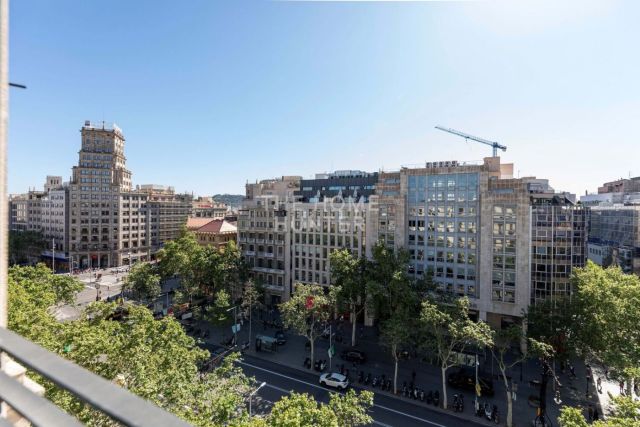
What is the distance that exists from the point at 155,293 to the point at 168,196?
2954 inches

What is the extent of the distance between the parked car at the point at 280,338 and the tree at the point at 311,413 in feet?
86.6

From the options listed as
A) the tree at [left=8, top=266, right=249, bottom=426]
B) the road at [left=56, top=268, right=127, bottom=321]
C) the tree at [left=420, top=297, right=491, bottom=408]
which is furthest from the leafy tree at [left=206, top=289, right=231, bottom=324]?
the road at [left=56, top=268, right=127, bottom=321]

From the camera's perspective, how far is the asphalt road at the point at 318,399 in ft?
96.0

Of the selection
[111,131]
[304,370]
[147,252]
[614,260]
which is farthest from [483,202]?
[111,131]

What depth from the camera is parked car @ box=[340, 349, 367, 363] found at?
40.3m

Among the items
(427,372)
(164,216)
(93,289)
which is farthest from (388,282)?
(164,216)

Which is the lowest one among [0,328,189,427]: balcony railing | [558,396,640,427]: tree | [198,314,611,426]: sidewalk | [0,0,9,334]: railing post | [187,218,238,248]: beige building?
[198,314,611,426]: sidewalk

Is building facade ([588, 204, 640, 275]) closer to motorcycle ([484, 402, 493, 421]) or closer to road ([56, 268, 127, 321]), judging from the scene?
motorcycle ([484, 402, 493, 421])

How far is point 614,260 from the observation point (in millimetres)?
69000

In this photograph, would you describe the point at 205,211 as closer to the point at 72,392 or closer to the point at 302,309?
the point at 302,309

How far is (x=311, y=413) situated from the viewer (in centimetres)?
1560

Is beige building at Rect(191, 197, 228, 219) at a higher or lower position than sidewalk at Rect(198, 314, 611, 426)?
higher

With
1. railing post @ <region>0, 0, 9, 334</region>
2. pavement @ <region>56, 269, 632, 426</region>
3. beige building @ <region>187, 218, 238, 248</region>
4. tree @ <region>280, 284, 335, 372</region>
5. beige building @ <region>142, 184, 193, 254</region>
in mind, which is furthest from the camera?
beige building @ <region>142, 184, 193, 254</region>

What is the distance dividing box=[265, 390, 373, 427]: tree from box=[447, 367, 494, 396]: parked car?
1946cm
